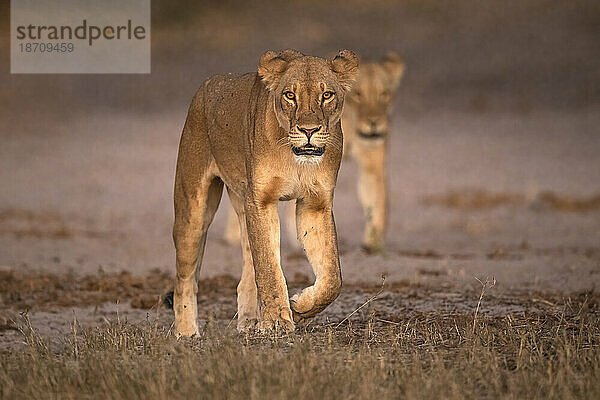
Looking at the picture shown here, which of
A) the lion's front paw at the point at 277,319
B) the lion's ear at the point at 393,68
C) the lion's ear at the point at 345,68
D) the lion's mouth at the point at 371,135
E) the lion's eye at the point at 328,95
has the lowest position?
the lion's front paw at the point at 277,319

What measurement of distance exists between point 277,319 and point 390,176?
1306cm

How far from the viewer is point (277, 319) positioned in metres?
7.13

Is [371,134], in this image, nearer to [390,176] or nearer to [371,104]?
[371,104]

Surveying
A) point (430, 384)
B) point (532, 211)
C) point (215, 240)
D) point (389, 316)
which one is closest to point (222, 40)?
point (532, 211)

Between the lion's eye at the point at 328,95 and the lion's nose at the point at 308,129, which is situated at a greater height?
the lion's eye at the point at 328,95

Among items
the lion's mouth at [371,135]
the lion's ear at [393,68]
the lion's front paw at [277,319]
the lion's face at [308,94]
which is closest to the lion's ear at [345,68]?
the lion's face at [308,94]

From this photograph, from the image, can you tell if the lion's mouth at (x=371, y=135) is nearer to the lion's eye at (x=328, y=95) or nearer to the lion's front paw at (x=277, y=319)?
the lion's eye at (x=328, y=95)

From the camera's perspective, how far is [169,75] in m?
25.6

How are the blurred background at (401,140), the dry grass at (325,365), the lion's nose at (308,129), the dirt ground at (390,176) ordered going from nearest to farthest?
the dry grass at (325,365) < the lion's nose at (308,129) < the dirt ground at (390,176) < the blurred background at (401,140)

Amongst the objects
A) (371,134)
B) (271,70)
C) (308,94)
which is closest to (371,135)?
(371,134)

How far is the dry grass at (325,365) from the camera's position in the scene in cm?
579

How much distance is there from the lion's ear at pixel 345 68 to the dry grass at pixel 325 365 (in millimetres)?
1401

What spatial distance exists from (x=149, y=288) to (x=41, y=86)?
16215 millimetres

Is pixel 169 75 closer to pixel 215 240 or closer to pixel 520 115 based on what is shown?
pixel 520 115
